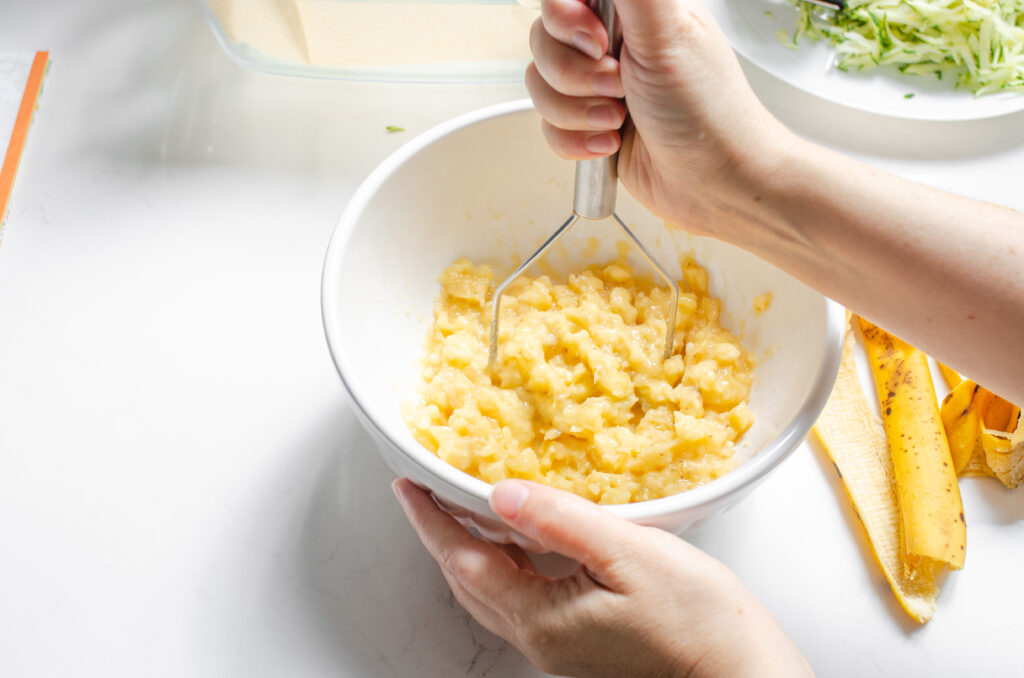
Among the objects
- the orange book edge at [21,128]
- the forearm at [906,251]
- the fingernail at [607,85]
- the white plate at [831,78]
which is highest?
the fingernail at [607,85]

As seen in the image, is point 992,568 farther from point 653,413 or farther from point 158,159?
point 158,159

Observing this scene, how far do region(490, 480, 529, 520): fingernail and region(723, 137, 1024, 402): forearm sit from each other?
36cm

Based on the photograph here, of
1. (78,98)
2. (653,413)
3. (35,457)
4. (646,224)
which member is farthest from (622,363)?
(78,98)

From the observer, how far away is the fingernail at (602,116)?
829mm

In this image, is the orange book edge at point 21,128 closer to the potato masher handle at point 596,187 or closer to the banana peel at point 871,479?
the potato masher handle at point 596,187

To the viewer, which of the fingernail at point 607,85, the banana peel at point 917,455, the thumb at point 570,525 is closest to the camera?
the thumb at point 570,525

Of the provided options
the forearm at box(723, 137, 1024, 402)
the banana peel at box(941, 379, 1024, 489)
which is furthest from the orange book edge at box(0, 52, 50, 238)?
the banana peel at box(941, 379, 1024, 489)

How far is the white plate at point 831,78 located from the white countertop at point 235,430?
0.17ft

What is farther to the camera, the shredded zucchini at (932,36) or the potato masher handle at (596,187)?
the shredded zucchini at (932,36)

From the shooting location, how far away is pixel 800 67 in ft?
4.15

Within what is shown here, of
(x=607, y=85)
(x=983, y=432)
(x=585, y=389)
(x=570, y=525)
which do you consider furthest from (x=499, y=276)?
(x=983, y=432)

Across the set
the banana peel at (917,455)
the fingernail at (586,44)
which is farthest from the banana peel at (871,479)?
the fingernail at (586,44)

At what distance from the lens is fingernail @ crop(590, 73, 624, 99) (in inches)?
31.4

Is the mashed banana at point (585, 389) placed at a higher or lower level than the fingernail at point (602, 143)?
lower
